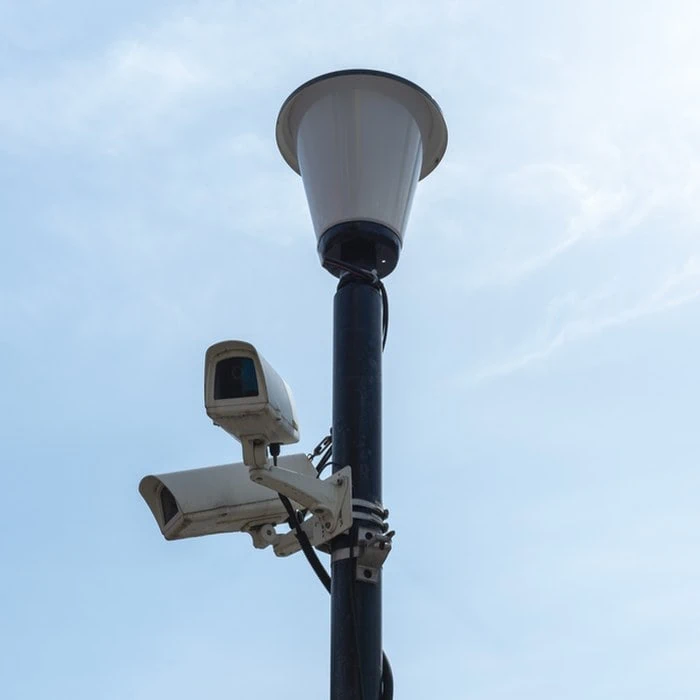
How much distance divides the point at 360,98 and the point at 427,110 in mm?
291

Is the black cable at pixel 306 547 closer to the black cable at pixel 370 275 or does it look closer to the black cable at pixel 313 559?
the black cable at pixel 313 559

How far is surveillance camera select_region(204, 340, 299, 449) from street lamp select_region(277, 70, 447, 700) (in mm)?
391

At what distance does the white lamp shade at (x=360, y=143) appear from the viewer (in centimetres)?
394

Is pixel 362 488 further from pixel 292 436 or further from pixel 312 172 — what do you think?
pixel 312 172

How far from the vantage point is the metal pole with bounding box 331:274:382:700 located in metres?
3.31

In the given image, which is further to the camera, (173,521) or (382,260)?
(382,260)

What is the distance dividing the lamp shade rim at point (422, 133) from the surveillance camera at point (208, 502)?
1.32 meters

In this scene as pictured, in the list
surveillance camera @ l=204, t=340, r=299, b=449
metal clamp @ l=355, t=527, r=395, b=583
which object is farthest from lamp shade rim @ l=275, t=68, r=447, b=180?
metal clamp @ l=355, t=527, r=395, b=583

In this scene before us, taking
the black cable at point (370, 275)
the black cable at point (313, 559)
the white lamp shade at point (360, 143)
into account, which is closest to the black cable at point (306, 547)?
the black cable at point (313, 559)

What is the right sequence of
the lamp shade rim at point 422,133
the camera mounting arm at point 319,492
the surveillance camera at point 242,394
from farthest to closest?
the lamp shade rim at point 422,133, the camera mounting arm at point 319,492, the surveillance camera at point 242,394

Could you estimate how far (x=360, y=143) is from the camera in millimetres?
3986

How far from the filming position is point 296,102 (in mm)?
4223

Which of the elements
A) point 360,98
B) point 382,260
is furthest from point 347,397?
point 360,98

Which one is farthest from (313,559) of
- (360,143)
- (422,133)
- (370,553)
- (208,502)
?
(422,133)
